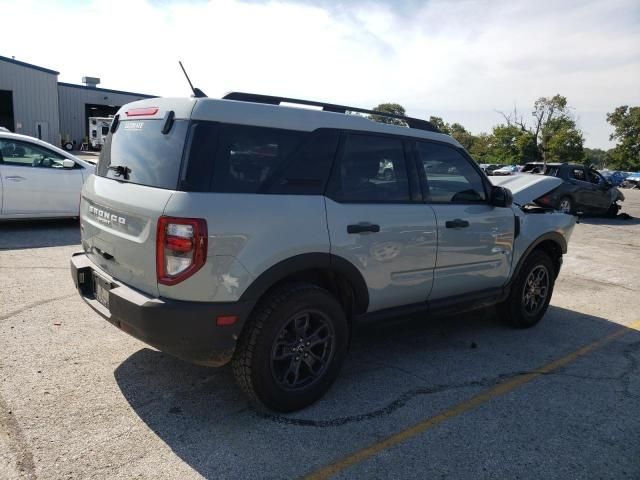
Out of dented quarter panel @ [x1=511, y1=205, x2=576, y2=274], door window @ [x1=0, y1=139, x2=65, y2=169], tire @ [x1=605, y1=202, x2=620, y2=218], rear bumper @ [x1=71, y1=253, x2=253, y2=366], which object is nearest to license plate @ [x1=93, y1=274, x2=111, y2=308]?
rear bumper @ [x1=71, y1=253, x2=253, y2=366]

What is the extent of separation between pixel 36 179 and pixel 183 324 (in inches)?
278

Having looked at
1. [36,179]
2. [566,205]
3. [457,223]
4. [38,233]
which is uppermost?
[457,223]

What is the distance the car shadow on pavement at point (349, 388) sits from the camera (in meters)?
2.94

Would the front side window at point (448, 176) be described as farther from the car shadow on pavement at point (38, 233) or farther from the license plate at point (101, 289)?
the car shadow on pavement at point (38, 233)

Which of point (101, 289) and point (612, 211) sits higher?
point (101, 289)

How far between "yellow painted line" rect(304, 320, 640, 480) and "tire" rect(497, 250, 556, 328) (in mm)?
611

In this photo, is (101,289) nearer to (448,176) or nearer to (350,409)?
(350,409)

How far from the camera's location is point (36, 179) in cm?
853

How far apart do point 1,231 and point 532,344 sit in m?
8.28

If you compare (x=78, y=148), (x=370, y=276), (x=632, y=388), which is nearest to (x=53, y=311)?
(x=370, y=276)

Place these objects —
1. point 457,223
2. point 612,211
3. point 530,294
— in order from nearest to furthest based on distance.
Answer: point 457,223 < point 530,294 < point 612,211

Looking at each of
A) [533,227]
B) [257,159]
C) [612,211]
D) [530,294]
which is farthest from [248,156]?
[612,211]

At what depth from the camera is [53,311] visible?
16.0 ft

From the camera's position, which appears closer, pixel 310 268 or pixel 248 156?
pixel 248 156
